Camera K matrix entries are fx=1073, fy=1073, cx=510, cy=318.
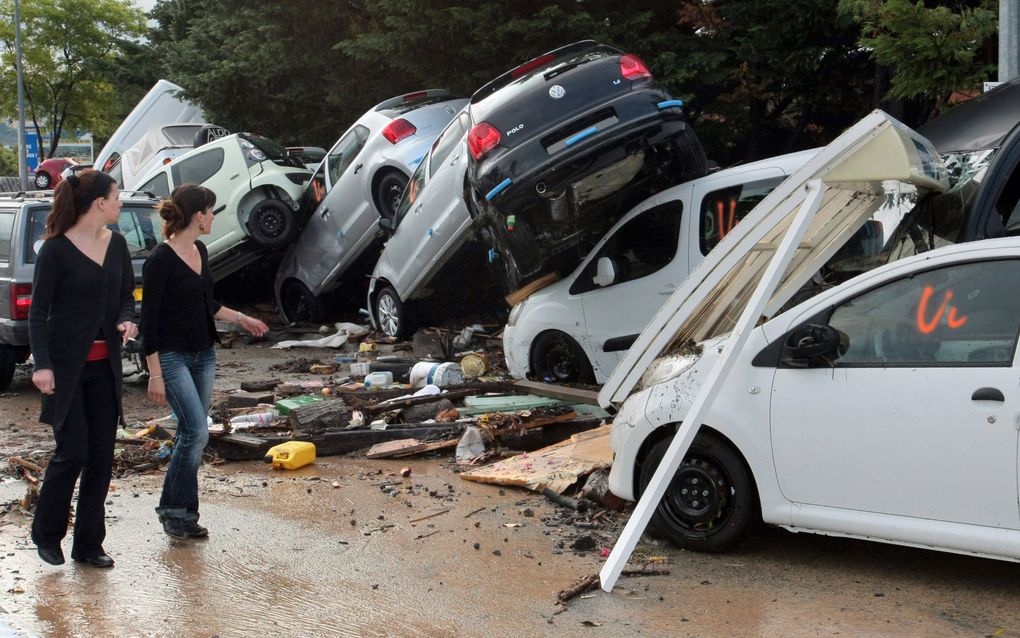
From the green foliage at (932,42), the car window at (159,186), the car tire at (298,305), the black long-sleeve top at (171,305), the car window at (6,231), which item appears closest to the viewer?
the black long-sleeve top at (171,305)

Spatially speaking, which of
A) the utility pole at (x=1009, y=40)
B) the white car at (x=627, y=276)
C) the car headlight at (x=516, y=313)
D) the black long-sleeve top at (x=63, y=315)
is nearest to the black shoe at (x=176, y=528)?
the black long-sleeve top at (x=63, y=315)

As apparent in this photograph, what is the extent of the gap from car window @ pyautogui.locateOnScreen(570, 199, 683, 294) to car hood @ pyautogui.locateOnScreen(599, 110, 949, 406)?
8.72 ft

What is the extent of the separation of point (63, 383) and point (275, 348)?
858 centimetres

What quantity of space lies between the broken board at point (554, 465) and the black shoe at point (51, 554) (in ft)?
8.69

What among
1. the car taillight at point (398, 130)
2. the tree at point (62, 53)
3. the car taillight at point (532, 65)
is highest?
the tree at point (62, 53)

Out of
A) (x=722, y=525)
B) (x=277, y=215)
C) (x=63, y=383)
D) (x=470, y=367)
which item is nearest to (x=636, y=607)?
(x=722, y=525)

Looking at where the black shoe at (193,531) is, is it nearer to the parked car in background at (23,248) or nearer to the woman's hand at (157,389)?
the woman's hand at (157,389)

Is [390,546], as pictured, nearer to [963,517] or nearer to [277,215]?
[963,517]

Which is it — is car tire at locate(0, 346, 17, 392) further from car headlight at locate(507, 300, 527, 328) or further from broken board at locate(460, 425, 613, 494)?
broken board at locate(460, 425, 613, 494)

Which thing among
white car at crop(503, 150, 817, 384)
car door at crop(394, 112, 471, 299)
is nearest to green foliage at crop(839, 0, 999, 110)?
white car at crop(503, 150, 817, 384)

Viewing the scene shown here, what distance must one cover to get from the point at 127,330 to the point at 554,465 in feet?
9.39

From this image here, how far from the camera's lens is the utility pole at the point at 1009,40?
8.27 metres

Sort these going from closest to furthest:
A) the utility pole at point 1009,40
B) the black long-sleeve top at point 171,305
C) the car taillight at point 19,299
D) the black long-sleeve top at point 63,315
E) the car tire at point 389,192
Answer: the black long-sleeve top at point 63,315 < the black long-sleeve top at point 171,305 < the utility pole at point 1009,40 < the car taillight at point 19,299 < the car tire at point 389,192

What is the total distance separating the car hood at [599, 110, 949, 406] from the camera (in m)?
5.47
